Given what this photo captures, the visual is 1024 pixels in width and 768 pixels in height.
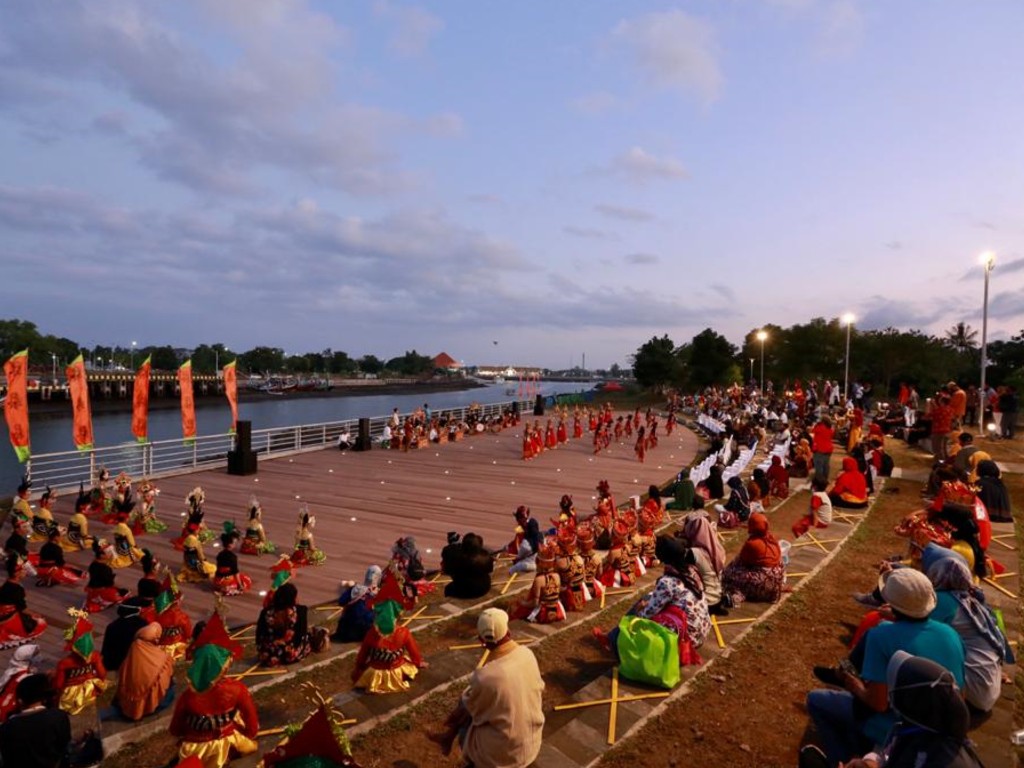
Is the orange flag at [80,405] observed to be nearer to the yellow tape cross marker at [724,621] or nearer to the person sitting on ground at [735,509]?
the person sitting on ground at [735,509]

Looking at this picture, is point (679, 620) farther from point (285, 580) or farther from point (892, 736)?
point (285, 580)

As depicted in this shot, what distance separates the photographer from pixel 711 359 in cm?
6172

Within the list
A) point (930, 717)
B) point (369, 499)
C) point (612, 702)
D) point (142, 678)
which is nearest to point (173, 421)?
point (369, 499)

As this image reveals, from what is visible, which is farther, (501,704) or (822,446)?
(822,446)

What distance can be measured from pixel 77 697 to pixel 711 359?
62.5 meters

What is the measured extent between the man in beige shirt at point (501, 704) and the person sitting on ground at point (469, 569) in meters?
3.90

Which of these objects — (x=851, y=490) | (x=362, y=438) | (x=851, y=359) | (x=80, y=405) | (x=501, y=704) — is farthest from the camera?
(x=851, y=359)

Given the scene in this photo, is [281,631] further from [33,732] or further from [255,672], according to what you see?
[33,732]

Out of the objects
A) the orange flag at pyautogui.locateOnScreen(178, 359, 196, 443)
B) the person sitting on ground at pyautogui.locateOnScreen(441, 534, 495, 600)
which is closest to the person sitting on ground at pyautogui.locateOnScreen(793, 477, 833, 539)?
the person sitting on ground at pyautogui.locateOnScreen(441, 534, 495, 600)

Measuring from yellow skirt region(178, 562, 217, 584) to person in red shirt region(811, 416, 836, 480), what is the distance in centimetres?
1238

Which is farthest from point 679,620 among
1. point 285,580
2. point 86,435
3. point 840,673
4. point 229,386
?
point 229,386

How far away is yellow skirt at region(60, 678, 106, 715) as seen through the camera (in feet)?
15.8

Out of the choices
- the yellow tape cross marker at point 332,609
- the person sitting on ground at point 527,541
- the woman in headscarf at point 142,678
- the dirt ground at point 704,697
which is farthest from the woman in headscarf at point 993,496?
the woman in headscarf at point 142,678

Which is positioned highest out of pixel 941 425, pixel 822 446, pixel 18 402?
pixel 18 402
